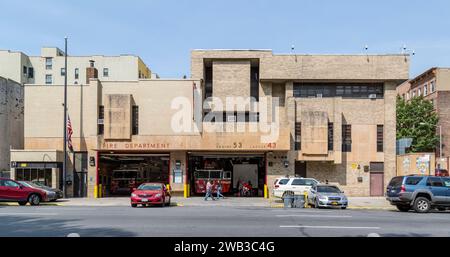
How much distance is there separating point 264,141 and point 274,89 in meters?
7.15

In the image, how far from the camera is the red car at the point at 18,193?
28922 mm

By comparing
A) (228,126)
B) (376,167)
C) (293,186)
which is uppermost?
(228,126)

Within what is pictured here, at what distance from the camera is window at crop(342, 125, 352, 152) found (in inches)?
1630

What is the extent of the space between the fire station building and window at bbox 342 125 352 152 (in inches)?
3.2

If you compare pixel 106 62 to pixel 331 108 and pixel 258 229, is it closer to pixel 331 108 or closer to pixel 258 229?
pixel 331 108

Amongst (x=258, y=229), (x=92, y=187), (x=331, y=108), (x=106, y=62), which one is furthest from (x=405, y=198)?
(x=106, y=62)

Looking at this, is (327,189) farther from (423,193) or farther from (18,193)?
(18,193)

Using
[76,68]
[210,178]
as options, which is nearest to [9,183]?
[210,178]

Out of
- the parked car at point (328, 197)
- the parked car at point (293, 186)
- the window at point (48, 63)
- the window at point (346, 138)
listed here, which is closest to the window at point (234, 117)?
the window at point (346, 138)

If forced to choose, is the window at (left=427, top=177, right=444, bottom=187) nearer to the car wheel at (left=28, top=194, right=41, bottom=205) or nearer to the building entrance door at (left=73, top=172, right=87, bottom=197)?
the car wheel at (left=28, top=194, right=41, bottom=205)

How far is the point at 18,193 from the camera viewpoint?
2905 cm

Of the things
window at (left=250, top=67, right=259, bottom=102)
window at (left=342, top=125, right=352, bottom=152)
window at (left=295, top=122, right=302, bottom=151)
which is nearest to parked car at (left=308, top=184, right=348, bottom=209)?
window at (left=295, top=122, right=302, bottom=151)

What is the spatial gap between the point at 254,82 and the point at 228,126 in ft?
22.3

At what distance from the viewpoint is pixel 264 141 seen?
37.5 metres
